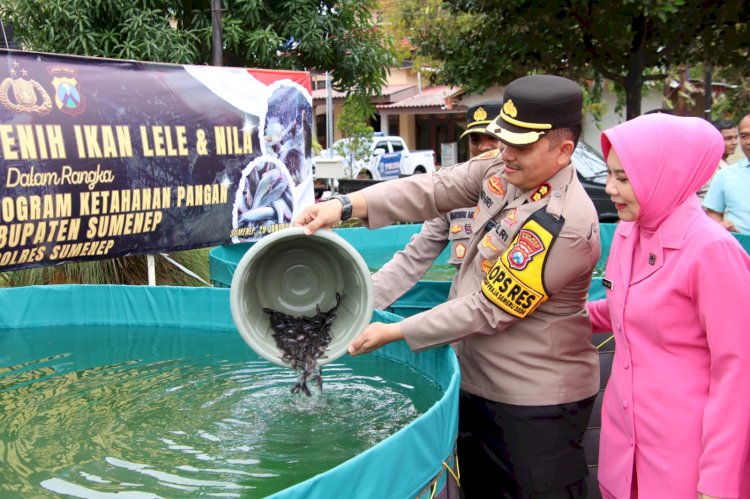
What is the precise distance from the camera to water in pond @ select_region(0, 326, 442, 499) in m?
2.27

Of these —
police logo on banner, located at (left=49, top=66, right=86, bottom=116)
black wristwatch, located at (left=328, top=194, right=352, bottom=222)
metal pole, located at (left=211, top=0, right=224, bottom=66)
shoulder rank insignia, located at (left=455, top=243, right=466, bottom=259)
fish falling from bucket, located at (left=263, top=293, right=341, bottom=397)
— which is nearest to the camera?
black wristwatch, located at (left=328, top=194, right=352, bottom=222)

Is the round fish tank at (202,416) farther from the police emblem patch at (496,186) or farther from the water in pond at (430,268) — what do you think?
the water in pond at (430,268)

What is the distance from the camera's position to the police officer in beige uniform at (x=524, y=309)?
212 cm

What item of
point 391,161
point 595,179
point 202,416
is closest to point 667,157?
point 202,416

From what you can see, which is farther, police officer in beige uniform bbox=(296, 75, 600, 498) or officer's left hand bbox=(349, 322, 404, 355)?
officer's left hand bbox=(349, 322, 404, 355)

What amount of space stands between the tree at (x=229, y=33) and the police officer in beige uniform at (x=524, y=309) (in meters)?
6.32

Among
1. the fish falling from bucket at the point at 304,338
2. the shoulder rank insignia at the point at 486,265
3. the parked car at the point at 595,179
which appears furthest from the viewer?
the parked car at the point at 595,179

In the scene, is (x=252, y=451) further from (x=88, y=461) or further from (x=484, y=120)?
(x=484, y=120)

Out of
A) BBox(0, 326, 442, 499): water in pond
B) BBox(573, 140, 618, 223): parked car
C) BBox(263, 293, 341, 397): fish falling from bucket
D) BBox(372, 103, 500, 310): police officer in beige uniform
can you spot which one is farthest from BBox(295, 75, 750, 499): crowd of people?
BBox(573, 140, 618, 223): parked car

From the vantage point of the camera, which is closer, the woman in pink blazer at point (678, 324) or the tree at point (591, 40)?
the woman in pink blazer at point (678, 324)

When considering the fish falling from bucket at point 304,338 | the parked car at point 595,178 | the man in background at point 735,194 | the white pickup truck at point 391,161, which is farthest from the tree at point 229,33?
the white pickup truck at point 391,161

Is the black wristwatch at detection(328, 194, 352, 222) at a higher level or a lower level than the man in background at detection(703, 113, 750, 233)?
higher

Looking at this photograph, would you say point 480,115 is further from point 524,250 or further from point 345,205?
point 524,250

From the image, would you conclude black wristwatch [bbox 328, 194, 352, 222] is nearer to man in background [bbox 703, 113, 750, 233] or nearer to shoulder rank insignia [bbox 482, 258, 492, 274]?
shoulder rank insignia [bbox 482, 258, 492, 274]
